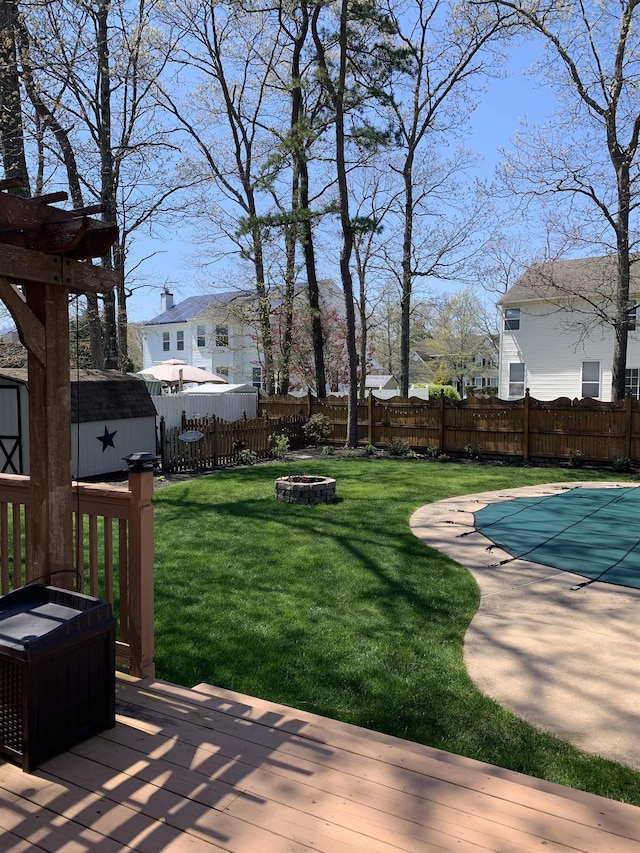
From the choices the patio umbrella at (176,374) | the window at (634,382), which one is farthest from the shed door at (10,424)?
the window at (634,382)

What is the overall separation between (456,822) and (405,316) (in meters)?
19.2

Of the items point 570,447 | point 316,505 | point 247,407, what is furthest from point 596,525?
point 247,407

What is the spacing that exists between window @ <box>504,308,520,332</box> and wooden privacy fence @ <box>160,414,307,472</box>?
13.3m

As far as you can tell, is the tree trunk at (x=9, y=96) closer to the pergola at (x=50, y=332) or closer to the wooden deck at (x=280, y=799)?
the pergola at (x=50, y=332)

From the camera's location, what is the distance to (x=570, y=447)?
13.3 meters

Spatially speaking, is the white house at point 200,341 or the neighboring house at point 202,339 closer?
the neighboring house at point 202,339

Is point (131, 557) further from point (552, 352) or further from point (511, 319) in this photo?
point (511, 319)

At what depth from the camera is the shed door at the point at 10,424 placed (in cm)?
1002

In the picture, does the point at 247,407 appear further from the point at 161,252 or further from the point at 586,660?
the point at 586,660

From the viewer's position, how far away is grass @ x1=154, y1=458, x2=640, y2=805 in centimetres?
317

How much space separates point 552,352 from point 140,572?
2268 centimetres

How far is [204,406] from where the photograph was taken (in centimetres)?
1603

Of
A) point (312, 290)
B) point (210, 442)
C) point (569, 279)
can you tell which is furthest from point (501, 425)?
point (569, 279)

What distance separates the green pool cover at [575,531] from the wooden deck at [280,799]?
149 inches
